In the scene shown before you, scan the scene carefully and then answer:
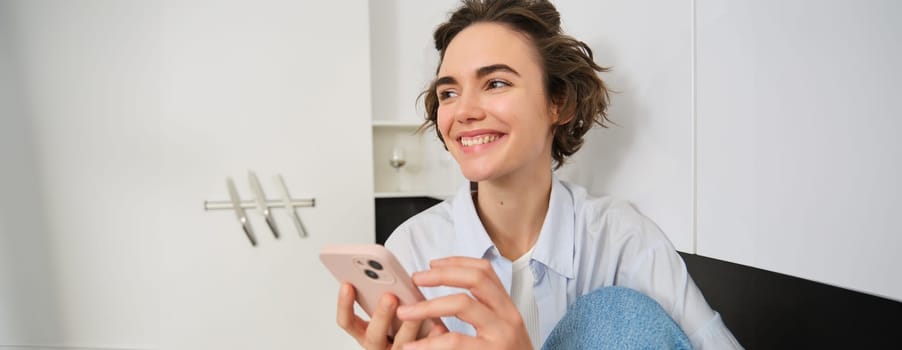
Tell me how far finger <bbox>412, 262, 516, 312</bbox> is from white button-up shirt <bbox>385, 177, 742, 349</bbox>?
26 cm

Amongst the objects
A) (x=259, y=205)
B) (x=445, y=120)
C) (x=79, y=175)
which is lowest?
(x=259, y=205)

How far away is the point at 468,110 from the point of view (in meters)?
0.66

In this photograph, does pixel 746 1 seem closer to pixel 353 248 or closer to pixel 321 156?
pixel 353 248

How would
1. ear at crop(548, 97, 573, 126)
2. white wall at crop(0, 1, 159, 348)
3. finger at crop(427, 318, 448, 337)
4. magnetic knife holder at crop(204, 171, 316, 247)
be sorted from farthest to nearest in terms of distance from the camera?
magnetic knife holder at crop(204, 171, 316, 247) → white wall at crop(0, 1, 159, 348) → ear at crop(548, 97, 573, 126) → finger at crop(427, 318, 448, 337)

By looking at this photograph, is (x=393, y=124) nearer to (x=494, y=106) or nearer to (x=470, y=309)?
(x=494, y=106)

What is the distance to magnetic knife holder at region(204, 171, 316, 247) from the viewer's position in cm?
144

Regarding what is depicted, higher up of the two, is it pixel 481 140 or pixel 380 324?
pixel 481 140

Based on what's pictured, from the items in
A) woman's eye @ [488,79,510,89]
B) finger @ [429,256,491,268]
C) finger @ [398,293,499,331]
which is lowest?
finger @ [398,293,499,331]

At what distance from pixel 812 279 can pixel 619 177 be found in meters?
0.32

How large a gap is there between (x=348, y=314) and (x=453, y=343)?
152 mm

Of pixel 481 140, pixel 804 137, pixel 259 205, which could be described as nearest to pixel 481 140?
pixel 481 140

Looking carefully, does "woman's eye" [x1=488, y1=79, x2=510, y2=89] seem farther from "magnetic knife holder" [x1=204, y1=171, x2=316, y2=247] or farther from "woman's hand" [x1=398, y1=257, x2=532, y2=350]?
"magnetic knife holder" [x1=204, y1=171, x2=316, y2=247]

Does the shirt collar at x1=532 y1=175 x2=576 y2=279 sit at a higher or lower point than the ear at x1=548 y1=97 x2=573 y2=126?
lower

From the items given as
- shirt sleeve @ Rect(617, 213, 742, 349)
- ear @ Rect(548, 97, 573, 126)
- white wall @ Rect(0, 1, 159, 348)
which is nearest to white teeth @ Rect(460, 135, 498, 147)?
ear @ Rect(548, 97, 573, 126)
